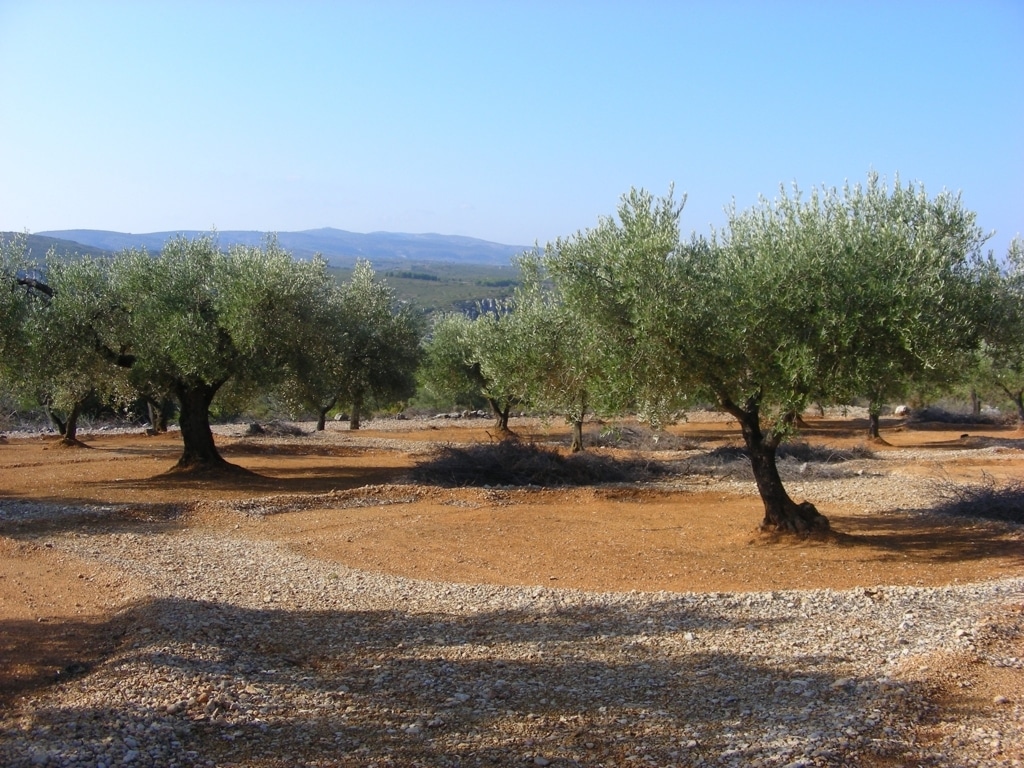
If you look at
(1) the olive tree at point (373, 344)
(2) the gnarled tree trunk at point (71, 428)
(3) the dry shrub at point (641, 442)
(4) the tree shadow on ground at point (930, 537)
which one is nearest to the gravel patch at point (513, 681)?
(4) the tree shadow on ground at point (930, 537)

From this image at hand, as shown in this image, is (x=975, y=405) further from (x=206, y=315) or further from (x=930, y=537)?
(x=206, y=315)

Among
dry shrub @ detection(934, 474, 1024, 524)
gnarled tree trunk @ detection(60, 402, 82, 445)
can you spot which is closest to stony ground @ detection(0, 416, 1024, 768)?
dry shrub @ detection(934, 474, 1024, 524)

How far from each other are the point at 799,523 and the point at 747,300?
406cm

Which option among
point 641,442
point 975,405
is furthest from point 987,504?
point 975,405

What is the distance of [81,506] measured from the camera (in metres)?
16.2

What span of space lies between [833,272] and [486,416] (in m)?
38.3

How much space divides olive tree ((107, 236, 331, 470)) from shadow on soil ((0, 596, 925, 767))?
11.3m

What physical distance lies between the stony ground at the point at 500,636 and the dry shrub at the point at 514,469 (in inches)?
114

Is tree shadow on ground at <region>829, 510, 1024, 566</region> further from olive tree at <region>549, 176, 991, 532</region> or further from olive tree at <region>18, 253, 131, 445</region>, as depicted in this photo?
olive tree at <region>18, 253, 131, 445</region>

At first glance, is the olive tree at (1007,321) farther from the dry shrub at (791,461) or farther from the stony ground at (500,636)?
the dry shrub at (791,461)

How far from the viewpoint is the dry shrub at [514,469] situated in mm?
19859

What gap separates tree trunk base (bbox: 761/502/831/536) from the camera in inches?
510

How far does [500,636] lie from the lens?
782 cm

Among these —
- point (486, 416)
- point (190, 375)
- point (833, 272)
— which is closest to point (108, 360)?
point (190, 375)
